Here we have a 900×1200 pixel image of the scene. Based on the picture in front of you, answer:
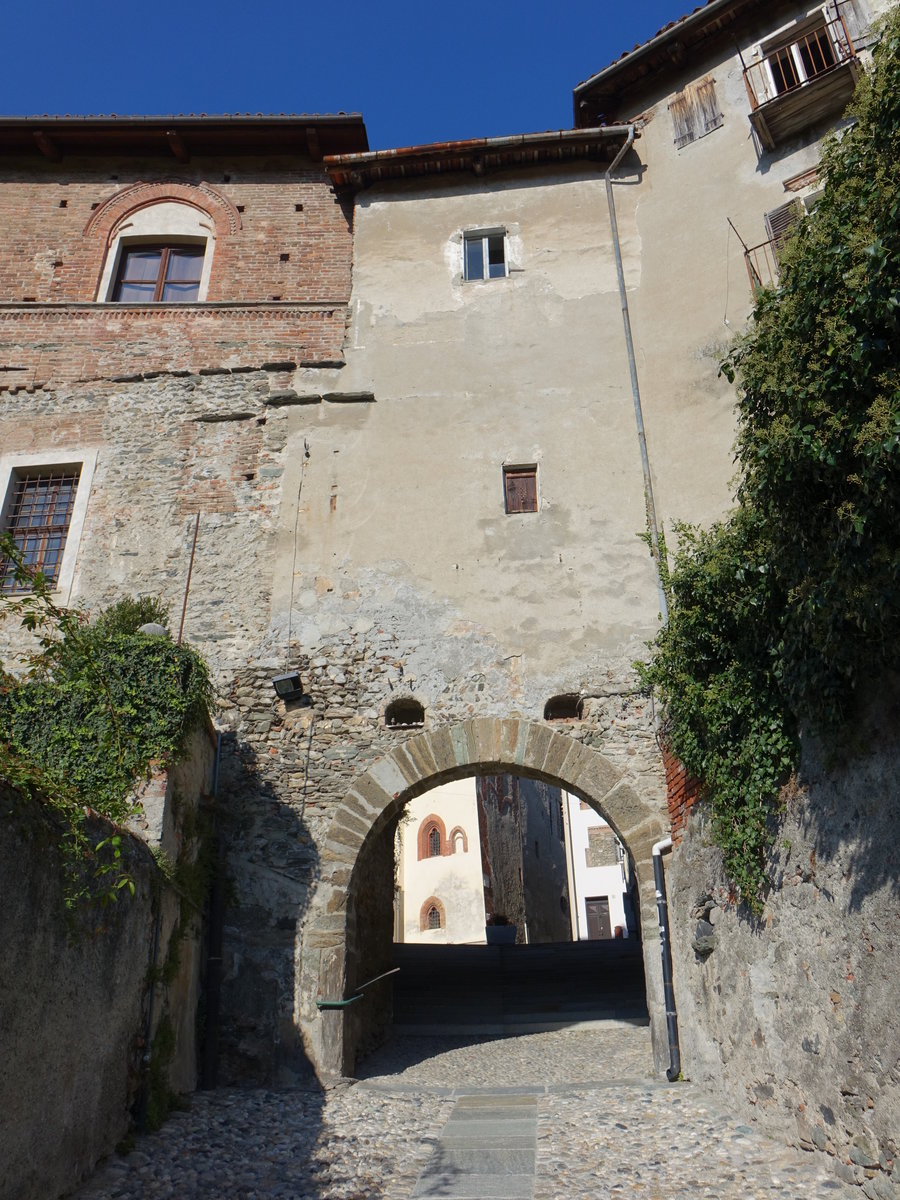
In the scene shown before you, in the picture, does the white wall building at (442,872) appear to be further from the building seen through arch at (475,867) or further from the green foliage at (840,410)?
the green foliage at (840,410)

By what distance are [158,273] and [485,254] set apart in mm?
4704

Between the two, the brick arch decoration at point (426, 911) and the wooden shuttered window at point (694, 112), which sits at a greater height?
the wooden shuttered window at point (694, 112)

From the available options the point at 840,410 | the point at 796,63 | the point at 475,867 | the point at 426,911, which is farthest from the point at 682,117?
the point at 426,911

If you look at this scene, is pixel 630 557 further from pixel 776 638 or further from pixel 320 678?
pixel 776 638

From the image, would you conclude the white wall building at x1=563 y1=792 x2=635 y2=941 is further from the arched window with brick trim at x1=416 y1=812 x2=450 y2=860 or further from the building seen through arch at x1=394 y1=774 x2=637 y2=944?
the arched window with brick trim at x1=416 y1=812 x2=450 y2=860

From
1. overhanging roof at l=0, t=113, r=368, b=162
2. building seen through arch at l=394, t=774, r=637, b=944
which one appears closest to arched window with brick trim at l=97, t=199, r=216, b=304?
overhanging roof at l=0, t=113, r=368, b=162

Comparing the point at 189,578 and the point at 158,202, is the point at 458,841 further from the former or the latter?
the point at 158,202

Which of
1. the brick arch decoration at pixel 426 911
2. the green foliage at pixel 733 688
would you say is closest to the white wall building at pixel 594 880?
the brick arch decoration at pixel 426 911

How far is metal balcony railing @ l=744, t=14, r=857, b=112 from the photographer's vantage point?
11.5 m

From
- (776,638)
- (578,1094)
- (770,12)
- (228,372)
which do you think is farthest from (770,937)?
(770,12)

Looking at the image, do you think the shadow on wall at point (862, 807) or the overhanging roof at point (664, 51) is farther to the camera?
the overhanging roof at point (664, 51)

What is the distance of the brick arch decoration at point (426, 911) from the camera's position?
2512 centimetres

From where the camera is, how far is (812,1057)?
199 inches

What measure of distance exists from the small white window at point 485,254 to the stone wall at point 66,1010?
28.4ft
